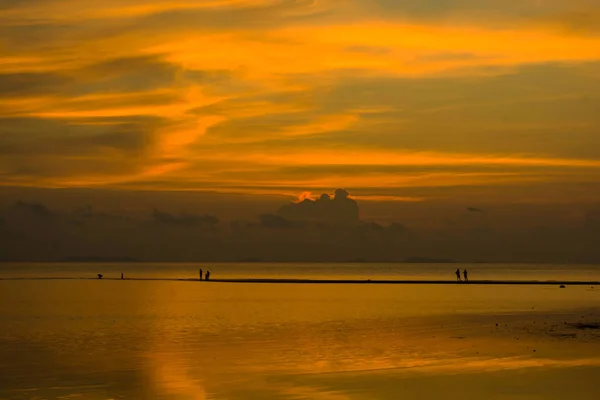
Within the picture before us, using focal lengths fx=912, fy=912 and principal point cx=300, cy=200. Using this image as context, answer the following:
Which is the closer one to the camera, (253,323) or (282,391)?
(282,391)

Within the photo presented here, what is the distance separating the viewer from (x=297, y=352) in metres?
38.3

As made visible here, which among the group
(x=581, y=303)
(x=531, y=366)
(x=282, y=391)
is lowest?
(x=282, y=391)

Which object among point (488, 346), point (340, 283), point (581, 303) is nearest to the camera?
point (488, 346)

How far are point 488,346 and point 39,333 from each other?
23550mm

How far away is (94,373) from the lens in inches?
1252

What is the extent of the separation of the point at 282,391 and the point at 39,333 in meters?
24.5

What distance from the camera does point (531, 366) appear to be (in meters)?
33.8

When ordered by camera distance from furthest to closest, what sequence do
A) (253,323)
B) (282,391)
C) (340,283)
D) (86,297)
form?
1. (340,283)
2. (86,297)
3. (253,323)
4. (282,391)

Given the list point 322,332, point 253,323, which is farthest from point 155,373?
point 253,323

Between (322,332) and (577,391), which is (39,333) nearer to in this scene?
(322,332)

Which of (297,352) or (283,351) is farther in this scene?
(283,351)

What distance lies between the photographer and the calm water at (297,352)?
2867 centimetres

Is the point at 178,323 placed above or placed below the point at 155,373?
above

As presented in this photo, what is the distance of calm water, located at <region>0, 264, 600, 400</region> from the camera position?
2867cm
